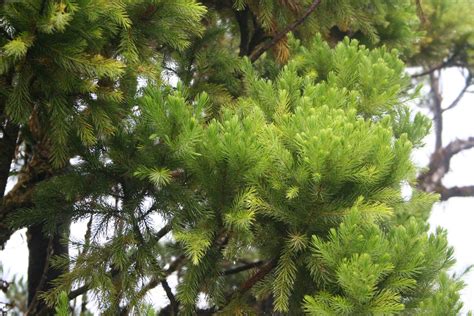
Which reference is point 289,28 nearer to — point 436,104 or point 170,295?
point 170,295

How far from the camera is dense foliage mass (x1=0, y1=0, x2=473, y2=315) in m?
2.28

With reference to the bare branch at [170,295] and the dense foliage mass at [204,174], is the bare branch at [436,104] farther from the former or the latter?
the bare branch at [170,295]

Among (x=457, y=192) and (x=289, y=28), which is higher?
(x=289, y=28)

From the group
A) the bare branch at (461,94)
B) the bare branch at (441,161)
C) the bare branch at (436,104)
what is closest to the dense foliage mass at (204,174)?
the bare branch at (461,94)

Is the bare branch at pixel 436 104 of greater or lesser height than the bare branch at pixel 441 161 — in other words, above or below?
above

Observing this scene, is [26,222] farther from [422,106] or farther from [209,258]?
[422,106]

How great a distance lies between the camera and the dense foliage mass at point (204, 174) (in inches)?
89.7

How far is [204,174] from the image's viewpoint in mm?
2461

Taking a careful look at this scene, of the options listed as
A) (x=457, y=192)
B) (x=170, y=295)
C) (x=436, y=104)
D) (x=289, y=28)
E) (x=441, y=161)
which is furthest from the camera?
(x=436, y=104)

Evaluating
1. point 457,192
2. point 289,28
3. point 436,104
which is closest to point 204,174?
point 289,28

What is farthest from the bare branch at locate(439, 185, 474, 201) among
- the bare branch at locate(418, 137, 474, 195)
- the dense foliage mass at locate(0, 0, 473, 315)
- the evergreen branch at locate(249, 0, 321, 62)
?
the dense foliage mass at locate(0, 0, 473, 315)

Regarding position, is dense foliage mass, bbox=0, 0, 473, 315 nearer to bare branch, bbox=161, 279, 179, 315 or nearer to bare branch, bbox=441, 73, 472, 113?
bare branch, bbox=161, 279, 179, 315

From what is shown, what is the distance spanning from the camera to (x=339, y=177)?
2354mm

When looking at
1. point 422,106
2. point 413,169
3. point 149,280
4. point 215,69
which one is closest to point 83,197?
point 149,280
